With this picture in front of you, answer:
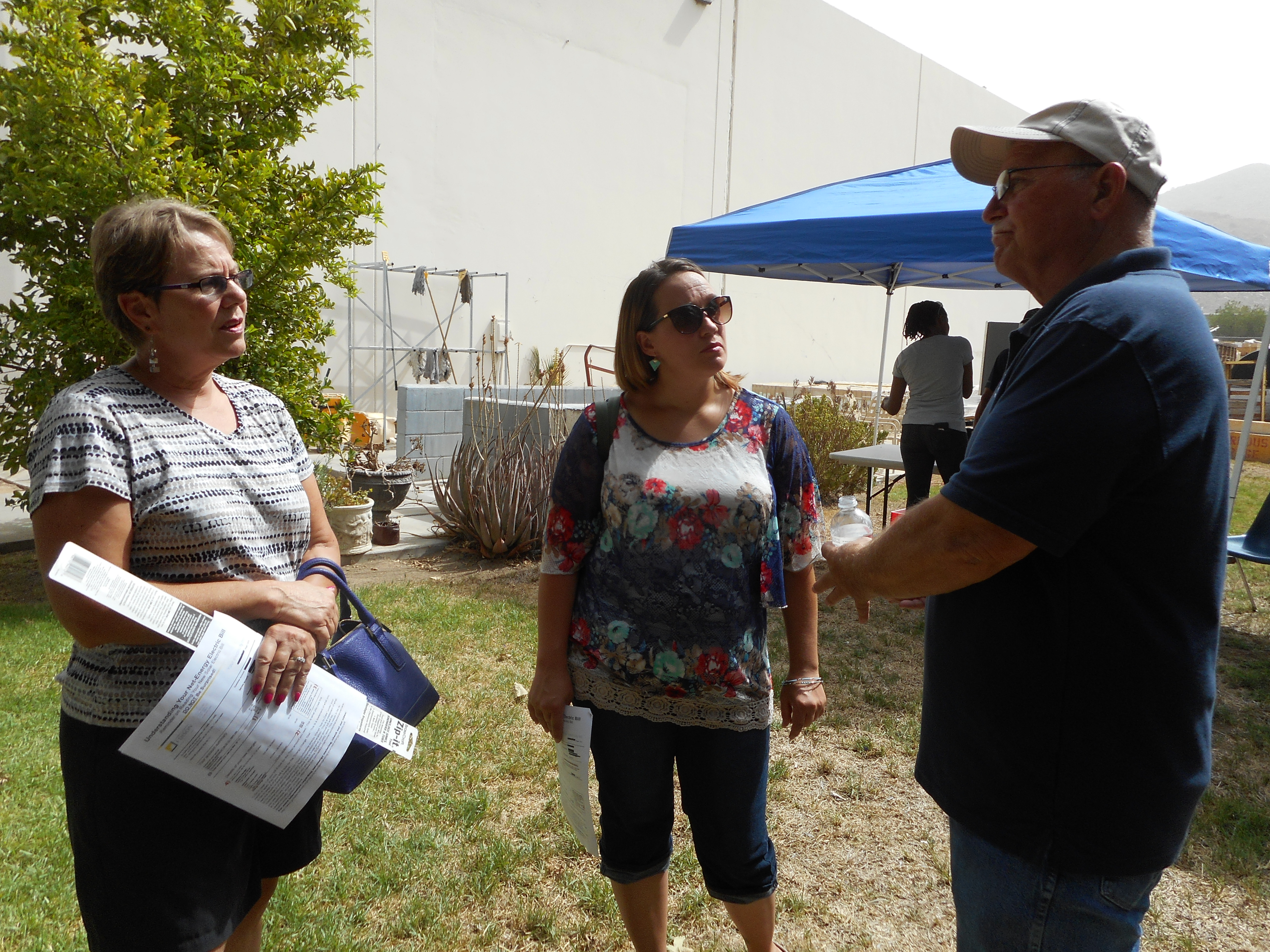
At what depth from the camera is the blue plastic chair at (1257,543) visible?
551 cm

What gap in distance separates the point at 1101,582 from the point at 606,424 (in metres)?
1.17

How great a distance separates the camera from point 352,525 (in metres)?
6.68

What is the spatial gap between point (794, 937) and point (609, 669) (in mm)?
1261

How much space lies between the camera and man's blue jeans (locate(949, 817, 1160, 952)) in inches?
51.6

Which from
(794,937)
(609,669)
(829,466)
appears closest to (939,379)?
(829,466)

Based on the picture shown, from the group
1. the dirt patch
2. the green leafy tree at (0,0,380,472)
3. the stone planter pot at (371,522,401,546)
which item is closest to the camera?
A: the green leafy tree at (0,0,380,472)

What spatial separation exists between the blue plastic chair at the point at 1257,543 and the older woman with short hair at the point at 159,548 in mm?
5855

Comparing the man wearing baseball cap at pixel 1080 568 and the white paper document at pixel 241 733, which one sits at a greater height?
the man wearing baseball cap at pixel 1080 568

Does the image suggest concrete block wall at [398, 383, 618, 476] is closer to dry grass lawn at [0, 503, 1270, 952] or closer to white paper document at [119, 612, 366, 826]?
dry grass lawn at [0, 503, 1270, 952]

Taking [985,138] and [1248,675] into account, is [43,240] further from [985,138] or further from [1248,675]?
[1248,675]

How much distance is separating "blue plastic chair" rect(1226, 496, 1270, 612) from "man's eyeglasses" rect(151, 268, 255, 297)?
5.96 meters

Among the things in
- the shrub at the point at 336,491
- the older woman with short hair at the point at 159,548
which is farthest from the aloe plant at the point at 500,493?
the older woman with short hair at the point at 159,548

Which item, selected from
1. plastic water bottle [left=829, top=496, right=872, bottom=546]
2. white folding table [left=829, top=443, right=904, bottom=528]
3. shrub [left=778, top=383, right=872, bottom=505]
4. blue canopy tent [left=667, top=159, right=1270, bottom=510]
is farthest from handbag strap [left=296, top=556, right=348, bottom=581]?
shrub [left=778, top=383, right=872, bottom=505]

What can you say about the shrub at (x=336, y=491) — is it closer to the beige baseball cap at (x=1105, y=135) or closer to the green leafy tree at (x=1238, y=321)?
the beige baseball cap at (x=1105, y=135)
